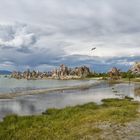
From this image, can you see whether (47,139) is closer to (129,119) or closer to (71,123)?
(71,123)

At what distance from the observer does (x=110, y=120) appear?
31031mm

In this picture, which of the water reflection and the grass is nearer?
the grass

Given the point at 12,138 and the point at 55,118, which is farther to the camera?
the point at 55,118

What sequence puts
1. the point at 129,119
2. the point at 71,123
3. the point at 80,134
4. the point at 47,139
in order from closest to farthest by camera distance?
the point at 47,139, the point at 80,134, the point at 71,123, the point at 129,119

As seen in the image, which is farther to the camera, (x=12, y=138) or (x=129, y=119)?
(x=129, y=119)

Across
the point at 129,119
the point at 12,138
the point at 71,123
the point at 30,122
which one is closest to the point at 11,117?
the point at 30,122

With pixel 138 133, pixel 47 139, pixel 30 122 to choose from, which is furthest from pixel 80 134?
pixel 30 122

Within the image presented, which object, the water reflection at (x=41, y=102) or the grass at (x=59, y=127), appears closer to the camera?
the grass at (x=59, y=127)

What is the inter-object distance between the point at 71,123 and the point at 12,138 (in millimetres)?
7610

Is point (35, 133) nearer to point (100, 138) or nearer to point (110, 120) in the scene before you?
point (100, 138)

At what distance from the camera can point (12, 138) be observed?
925 inches

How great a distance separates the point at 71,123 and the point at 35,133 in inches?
217

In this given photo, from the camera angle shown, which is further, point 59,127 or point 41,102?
point 41,102

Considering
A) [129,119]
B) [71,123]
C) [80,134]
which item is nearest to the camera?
[80,134]
